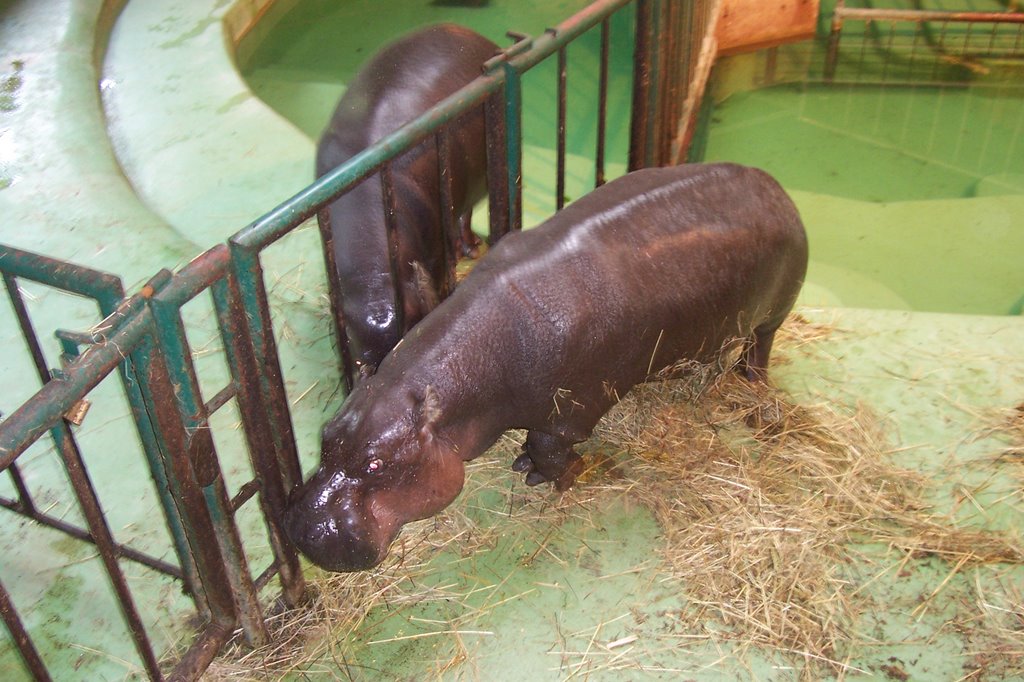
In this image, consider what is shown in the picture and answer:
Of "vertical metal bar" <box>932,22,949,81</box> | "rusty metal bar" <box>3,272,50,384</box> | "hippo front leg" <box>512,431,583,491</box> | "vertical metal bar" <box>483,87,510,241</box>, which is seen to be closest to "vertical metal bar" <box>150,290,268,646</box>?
"rusty metal bar" <box>3,272,50,384</box>

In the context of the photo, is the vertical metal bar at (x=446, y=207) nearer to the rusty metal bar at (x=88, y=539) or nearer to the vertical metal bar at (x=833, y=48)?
the rusty metal bar at (x=88, y=539)

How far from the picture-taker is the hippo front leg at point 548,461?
11.5 feet

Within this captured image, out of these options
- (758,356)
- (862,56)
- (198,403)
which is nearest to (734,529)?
(758,356)

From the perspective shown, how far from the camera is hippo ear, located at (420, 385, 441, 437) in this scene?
9.64 feet

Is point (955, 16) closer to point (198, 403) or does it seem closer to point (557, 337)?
point (557, 337)

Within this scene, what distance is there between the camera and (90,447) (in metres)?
3.88

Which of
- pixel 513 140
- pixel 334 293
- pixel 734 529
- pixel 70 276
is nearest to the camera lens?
pixel 70 276

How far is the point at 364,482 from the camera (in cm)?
287

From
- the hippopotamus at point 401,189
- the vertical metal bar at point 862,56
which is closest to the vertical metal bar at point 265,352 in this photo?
the hippopotamus at point 401,189

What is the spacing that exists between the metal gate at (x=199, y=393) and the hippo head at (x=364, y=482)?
15cm

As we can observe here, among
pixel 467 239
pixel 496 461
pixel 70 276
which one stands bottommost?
pixel 496 461

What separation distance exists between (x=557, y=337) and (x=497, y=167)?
2.68ft

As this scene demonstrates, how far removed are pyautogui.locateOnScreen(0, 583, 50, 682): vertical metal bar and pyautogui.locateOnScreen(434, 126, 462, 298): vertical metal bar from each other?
1.86 m

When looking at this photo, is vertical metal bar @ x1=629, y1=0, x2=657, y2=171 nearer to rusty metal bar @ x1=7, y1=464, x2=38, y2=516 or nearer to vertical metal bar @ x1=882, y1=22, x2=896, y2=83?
rusty metal bar @ x1=7, y1=464, x2=38, y2=516
